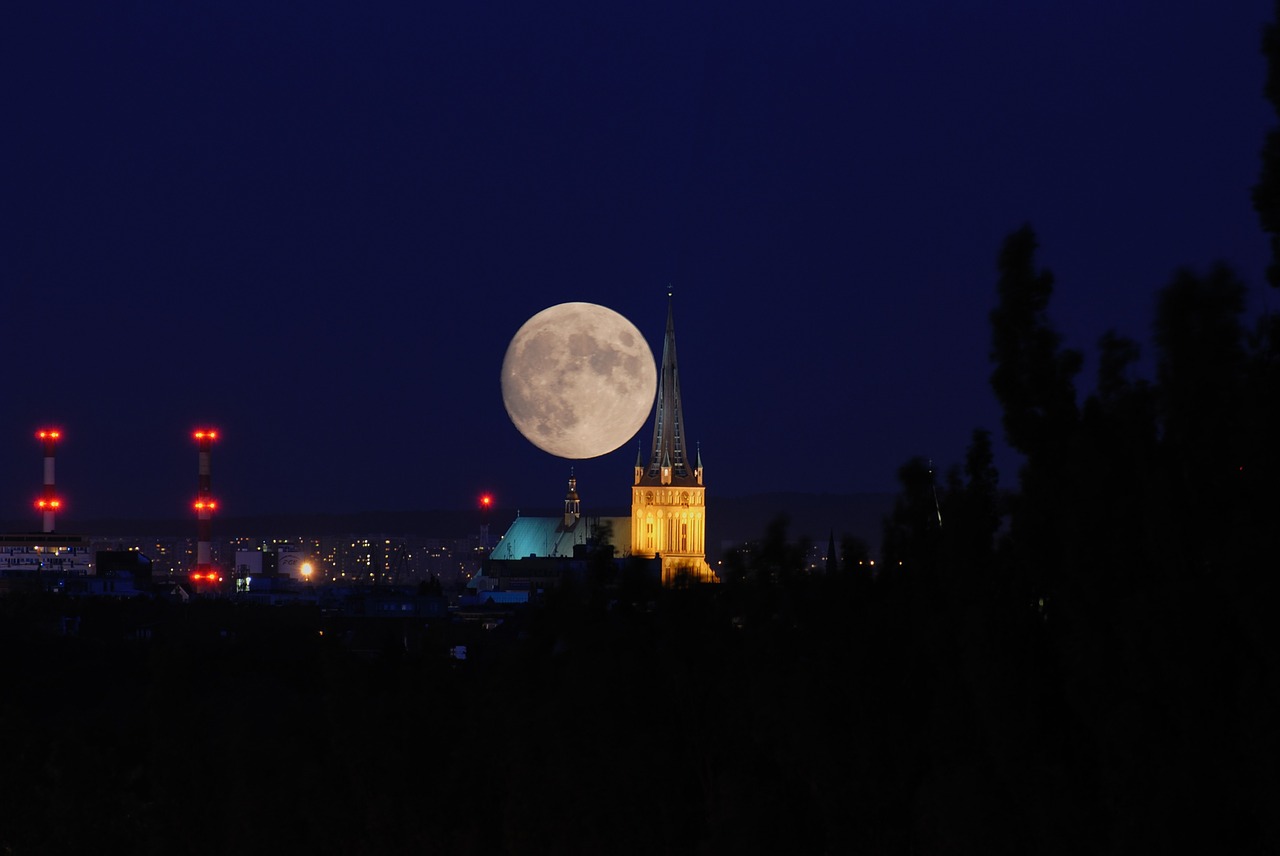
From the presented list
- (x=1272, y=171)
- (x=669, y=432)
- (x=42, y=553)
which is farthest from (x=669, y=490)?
(x=1272, y=171)

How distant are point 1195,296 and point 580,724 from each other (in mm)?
11239

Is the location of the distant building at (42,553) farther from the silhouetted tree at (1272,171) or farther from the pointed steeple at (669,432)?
the silhouetted tree at (1272,171)

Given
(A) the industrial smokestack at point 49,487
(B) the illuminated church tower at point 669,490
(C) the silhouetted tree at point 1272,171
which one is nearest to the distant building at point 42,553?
(A) the industrial smokestack at point 49,487

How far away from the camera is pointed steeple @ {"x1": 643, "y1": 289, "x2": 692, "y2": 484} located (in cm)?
19038

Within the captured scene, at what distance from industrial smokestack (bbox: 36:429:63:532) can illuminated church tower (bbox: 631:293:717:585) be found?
54.7m

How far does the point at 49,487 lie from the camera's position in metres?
196

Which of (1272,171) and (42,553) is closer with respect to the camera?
(1272,171)

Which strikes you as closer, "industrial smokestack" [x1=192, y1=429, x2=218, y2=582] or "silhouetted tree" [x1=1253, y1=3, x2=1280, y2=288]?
"silhouetted tree" [x1=1253, y1=3, x2=1280, y2=288]

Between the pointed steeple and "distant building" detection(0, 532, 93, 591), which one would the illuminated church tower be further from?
"distant building" detection(0, 532, 93, 591)

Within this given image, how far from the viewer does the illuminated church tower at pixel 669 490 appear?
189m

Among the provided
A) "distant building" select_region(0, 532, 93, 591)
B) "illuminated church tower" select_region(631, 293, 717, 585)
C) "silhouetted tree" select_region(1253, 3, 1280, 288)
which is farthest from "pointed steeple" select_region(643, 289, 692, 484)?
"silhouetted tree" select_region(1253, 3, 1280, 288)

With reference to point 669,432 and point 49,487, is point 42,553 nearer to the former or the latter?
point 49,487

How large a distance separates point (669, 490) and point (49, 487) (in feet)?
195

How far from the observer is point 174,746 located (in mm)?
34531
